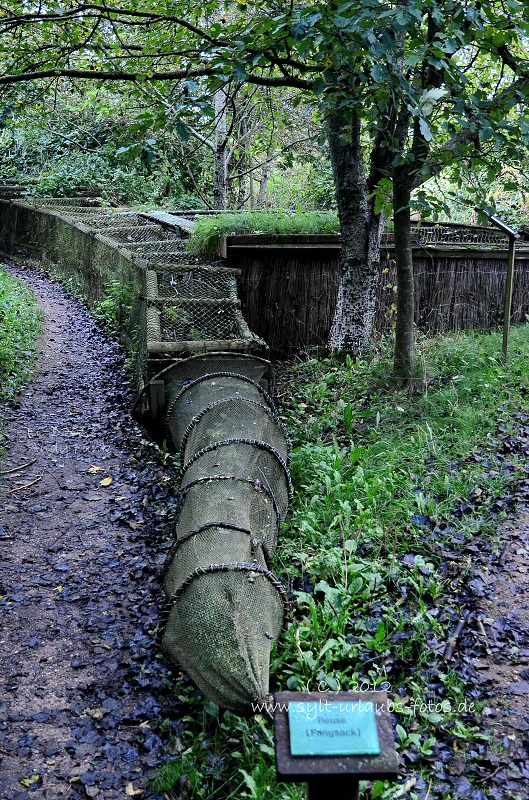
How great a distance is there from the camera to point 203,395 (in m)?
5.89

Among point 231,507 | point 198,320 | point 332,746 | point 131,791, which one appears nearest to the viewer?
point 332,746

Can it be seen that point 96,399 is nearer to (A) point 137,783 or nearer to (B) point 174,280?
(B) point 174,280

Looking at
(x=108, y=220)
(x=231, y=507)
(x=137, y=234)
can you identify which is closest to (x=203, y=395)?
(x=231, y=507)

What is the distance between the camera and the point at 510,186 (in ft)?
16.9

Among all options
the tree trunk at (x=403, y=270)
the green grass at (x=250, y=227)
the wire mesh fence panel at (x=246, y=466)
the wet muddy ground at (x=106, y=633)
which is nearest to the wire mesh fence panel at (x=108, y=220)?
the green grass at (x=250, y=227)

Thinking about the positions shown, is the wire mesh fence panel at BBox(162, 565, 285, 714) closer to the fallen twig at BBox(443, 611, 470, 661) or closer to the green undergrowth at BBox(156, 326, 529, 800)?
the green undergrowth at BBox(156, 326, 529, 800)

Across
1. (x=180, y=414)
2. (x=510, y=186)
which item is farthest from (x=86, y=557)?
(x=510, y=186)

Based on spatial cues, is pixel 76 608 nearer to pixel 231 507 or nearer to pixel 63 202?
pixel 231 507

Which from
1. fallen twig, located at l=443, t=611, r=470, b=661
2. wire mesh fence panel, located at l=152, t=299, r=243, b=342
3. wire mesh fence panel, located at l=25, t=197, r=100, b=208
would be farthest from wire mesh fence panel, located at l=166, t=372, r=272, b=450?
wire mesh fence panel, located at l=25, t=197, r=100, b=208

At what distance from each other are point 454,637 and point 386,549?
0.87 metres

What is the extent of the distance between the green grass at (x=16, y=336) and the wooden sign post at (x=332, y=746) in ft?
20.3

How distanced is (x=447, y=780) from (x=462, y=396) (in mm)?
3956

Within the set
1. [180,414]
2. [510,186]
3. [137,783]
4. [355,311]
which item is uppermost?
[510,186]

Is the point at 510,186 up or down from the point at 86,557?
up
